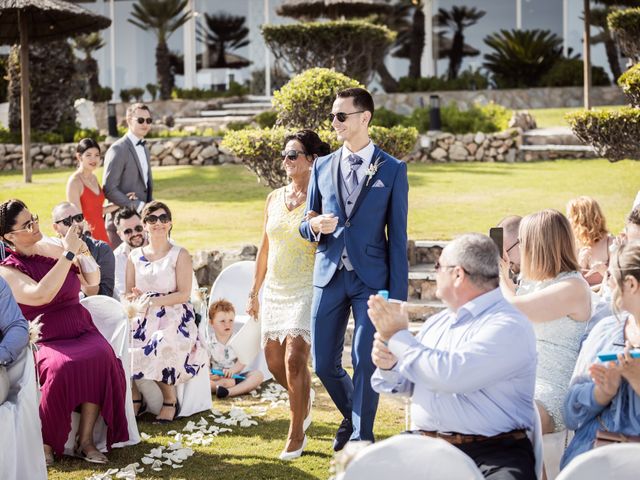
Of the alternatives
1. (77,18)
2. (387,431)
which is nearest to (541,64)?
(77,18)

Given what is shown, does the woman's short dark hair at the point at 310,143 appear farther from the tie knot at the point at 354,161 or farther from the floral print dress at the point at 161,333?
the floral print dress at the point at 161,333

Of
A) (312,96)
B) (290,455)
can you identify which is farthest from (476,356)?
(312,96)

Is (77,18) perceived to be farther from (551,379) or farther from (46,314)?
(551,379)

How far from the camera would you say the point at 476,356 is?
3432 millimetres

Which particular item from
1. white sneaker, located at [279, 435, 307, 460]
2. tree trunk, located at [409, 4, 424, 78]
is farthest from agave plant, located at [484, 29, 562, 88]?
white sneaker, located at [279, 435, 307, 460]

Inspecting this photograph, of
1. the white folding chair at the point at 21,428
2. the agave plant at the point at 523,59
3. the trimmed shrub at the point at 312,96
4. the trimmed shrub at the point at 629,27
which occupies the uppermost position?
the agave plant at the point at 523,59

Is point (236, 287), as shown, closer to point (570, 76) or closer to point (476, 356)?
point (476, 356)

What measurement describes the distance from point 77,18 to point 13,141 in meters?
4.61

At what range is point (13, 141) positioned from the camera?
68.4 feet

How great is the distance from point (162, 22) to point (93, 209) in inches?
886

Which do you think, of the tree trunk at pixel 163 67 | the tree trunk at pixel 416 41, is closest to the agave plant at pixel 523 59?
the tree trunk at pixel 416 41

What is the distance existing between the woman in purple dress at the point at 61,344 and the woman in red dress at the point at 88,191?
8.54ft

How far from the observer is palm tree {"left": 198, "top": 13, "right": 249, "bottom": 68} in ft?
104

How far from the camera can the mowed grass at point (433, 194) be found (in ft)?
38.7
